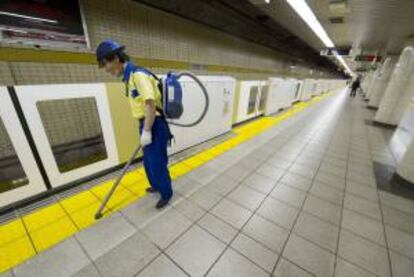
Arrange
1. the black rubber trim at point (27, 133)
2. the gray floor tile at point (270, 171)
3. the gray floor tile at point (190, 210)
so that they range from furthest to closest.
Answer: the gray floor tile at point (270, 171)
the gray floor tile at point (190, 210)
the black rubber trim at point (27, 133)

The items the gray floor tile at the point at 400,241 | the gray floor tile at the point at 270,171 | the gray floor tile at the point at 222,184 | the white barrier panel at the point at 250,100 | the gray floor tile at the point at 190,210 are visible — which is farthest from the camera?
the white barrier panel at the point at 250,100

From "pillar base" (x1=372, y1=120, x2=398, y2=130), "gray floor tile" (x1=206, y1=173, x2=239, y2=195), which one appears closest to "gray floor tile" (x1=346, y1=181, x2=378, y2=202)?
"gray floor tile" (x1=206, y1=173, x2=239, y2=195)

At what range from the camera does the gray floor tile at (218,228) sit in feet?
5.40

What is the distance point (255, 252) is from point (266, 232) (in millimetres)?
264

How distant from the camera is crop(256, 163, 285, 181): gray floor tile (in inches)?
105

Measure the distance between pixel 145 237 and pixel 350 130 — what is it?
6180 mm

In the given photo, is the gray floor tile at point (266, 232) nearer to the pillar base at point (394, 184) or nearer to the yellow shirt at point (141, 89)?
the yellow shirt at point (141, 89)

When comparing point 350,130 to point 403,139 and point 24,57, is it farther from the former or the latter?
point 24,57

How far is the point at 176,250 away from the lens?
4.90 feet

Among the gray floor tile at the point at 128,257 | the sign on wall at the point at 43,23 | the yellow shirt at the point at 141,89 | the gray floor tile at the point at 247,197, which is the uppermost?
the sign on wall at the point at 43,23

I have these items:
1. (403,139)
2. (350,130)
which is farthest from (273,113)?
(403,139)

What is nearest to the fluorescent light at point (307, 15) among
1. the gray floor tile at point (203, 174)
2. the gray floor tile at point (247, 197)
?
the gray floor tile at point (203, 174)

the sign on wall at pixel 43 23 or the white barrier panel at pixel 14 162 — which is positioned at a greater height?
the sign on wall at pixel 43 23

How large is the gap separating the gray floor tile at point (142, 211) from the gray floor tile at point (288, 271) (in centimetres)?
115
